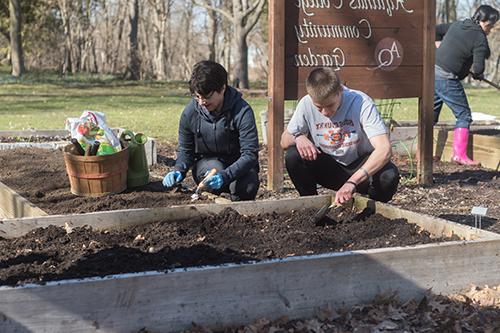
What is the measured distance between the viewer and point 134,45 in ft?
115

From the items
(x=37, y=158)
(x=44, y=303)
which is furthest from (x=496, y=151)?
(x=44, y=303)

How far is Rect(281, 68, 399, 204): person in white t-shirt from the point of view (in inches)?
189

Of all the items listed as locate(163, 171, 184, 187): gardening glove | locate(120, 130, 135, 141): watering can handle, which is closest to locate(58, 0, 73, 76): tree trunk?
locate(120, 130, 135, 141): watering can handle

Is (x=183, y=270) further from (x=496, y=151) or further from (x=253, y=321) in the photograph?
(x=496, y=151)

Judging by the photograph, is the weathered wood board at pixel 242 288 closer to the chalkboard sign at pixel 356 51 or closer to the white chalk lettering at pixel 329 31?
the chalkboard sign at pixel 356 51

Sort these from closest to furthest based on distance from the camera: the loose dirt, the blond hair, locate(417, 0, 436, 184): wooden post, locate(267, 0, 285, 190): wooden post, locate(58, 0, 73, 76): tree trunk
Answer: the loose dirt → the blond hair → locate(267, 0, 285, 190): wooden post → locate(417, 0, 436, 184): wooden post → locate(58, 0, 73, 76): tree trunk

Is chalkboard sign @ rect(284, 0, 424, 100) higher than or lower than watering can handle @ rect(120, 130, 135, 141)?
higher

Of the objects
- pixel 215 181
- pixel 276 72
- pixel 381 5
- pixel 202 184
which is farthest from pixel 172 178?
pixel 381 5

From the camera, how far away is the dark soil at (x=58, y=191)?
18.3 ft

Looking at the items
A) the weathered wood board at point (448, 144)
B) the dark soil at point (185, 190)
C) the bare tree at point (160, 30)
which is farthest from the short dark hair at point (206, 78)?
the bare tree at point (160, 30)

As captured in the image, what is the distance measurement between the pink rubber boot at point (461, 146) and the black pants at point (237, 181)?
13.6ft

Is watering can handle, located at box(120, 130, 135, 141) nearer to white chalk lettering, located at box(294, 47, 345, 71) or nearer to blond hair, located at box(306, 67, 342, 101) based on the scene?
white chalk lettering, located at box(294, 47, 345, 71)

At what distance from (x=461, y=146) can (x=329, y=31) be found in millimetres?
2774

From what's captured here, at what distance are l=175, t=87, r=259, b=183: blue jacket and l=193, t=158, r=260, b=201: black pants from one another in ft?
0.23
